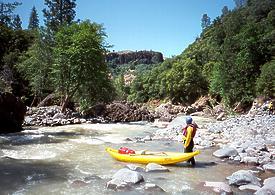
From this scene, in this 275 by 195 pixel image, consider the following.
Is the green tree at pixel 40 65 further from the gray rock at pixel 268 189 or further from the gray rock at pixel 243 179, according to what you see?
the gray rock at pixel 268 189

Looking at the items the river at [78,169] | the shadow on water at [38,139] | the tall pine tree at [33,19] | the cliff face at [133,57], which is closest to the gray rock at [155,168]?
the river at [78,169]

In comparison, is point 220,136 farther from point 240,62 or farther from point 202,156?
point 240,62

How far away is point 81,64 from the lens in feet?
75.8

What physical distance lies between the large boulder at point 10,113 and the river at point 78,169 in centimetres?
334

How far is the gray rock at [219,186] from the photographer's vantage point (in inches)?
263

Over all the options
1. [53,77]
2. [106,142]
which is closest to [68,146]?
[106,142]

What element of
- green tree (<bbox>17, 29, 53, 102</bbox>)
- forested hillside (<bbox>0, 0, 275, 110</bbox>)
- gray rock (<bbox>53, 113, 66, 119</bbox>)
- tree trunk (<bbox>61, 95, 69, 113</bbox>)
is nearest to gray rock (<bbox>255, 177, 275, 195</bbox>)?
forested hillside (<bbox>0, 0, 275, 110</bbox>)

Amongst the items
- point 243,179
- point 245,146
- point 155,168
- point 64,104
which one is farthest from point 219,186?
point 64,104

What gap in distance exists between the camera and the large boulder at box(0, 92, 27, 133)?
645 inches

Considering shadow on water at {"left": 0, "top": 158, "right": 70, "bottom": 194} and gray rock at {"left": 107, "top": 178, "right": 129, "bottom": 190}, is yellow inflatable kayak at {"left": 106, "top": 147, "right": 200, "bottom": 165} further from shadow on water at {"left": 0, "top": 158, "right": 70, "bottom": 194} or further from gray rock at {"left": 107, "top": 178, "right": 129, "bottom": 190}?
gray rock at {"left": 107, "top": 178, "right": 129, "bottom": 190}

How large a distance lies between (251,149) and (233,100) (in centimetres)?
1803

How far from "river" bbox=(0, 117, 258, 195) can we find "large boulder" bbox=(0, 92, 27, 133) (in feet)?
11.0

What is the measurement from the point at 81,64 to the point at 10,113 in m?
7.64

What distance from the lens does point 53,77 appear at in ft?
82.9
